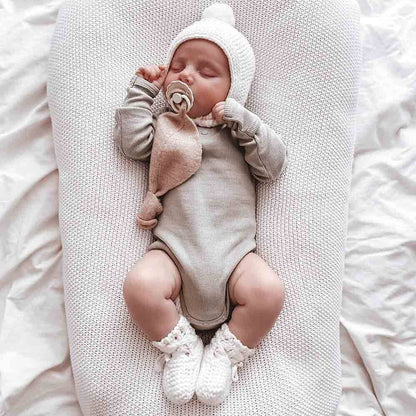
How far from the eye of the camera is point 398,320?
4.57 feet

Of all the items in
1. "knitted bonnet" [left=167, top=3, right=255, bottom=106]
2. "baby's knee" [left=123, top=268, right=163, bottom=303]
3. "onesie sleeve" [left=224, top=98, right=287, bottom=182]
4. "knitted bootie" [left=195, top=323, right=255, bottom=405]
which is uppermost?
"knitted bonnet" [left=167, top=3, right=255, bottom=106]

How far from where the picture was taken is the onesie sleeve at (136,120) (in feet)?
4.15

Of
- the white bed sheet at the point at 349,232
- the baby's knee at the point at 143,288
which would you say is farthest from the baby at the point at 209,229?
the white bed sheet at the point at 349,232

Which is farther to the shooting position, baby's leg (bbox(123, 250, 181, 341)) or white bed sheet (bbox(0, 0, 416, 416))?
white bed sheet (bbox(0, 0, 416, 416))

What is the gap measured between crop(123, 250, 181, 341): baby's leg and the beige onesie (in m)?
0.05

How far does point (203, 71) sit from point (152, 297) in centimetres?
49

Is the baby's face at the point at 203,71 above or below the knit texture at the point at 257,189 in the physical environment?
above

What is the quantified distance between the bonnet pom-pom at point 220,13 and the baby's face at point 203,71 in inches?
4.1

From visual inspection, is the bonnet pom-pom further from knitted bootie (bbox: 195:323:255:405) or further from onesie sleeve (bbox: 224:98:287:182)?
knitted bootie (bbox: 195:323:255:405)

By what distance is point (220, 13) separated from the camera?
51.8 inches

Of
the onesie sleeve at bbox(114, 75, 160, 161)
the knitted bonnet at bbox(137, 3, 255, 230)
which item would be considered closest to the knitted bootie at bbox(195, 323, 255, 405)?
the knitted bonnet at bbox(137, 3, 255, 230)

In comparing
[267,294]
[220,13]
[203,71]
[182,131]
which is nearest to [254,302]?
[267,294]

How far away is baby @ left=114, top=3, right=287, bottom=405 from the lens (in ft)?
3.89

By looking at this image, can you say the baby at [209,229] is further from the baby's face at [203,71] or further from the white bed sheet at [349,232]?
the white bed sheet at [349,232]
